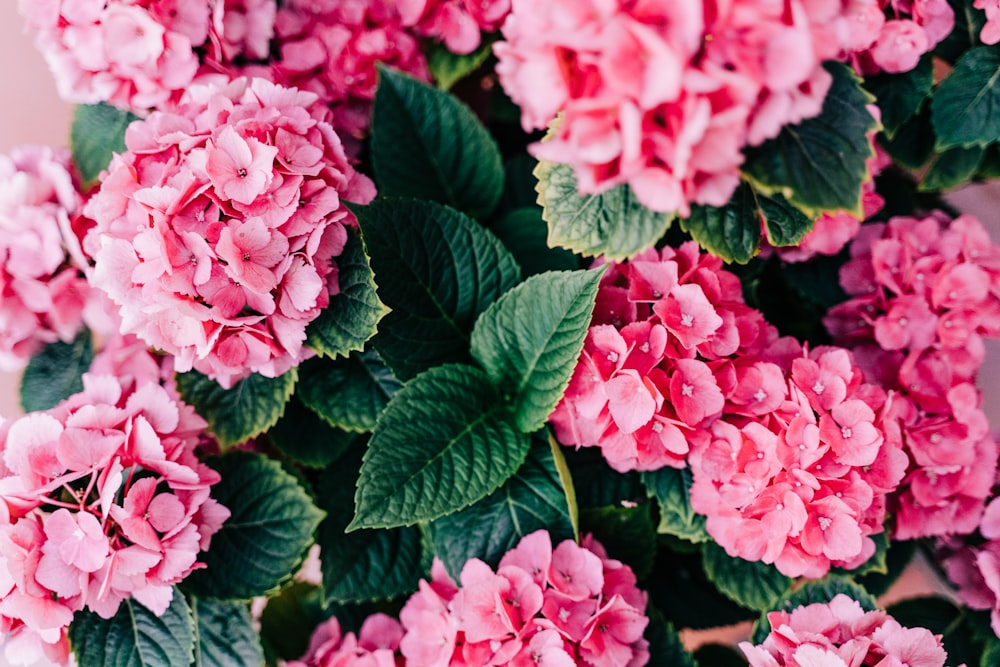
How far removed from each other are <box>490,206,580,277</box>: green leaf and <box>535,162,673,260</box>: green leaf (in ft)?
0.85

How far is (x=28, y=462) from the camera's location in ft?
2.54

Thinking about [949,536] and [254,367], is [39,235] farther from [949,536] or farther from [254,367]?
[949,536]

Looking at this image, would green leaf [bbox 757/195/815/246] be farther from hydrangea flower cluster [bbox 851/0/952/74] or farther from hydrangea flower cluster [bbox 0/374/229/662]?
hydrangea flower cluster [bbox 0/374/229/662]

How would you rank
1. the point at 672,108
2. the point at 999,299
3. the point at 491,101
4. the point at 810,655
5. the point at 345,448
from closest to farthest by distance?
the point at 672,108 < the point at 810,655 < the point at 999,299 < the point at 345,448 < the point at 491,101

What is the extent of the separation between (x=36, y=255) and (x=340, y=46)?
467 mm

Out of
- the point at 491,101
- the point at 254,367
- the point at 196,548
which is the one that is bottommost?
the point at 196,548

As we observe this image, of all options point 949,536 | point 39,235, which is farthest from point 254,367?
point 949,536

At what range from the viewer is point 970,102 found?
0.91 metres

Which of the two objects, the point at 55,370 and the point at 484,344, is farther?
the point at 55,370

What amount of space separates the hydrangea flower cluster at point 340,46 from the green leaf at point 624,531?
0.59m

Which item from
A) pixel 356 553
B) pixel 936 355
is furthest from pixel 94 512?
pixel 936 355

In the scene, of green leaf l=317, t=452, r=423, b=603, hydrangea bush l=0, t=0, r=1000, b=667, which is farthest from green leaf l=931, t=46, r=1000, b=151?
green leaf l=317, t=452, r=423, b=603

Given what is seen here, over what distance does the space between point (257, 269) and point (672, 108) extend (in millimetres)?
421

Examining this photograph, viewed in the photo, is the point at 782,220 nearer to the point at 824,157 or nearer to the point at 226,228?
the point at 824,157
